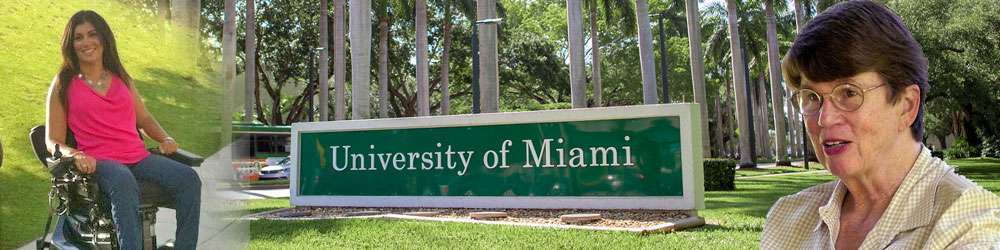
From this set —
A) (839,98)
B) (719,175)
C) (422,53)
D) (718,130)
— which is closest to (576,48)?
(719,175)

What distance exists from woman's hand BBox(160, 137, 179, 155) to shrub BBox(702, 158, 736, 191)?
58.3ft

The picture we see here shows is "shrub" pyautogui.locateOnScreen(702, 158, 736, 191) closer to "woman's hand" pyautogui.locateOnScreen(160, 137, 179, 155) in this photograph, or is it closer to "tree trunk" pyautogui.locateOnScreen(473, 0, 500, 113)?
"tree trunk" pyautogui.locateOnScreen(473, 0, 500, 113)

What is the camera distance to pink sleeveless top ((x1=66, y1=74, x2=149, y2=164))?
3.81 m

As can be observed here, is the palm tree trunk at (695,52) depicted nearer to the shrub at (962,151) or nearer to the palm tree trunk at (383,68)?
the palm tree trunk at (383,68)

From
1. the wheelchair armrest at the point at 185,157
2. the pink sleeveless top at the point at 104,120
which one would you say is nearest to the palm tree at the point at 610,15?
the wheelchair armrest at the point at 185,157

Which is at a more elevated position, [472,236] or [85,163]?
[85,163]

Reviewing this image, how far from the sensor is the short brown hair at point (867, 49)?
1.59m

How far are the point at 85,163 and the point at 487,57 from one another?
21058mm

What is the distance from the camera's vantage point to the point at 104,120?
152 inches

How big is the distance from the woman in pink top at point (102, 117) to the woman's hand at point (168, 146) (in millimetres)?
70

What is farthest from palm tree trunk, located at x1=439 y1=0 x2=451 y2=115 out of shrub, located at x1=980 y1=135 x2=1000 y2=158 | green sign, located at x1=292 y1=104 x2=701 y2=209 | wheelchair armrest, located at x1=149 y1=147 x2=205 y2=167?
wheelchair armrest, located at x1=149 y1=147 x2=205 y2=167

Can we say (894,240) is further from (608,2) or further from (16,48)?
(608,2)

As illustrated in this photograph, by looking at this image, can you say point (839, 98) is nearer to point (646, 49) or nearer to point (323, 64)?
point (646, 49)

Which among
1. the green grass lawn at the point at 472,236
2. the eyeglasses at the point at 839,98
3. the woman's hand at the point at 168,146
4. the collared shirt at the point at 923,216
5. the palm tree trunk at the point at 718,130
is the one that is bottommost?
the green grass lawn at the point at 472,236
